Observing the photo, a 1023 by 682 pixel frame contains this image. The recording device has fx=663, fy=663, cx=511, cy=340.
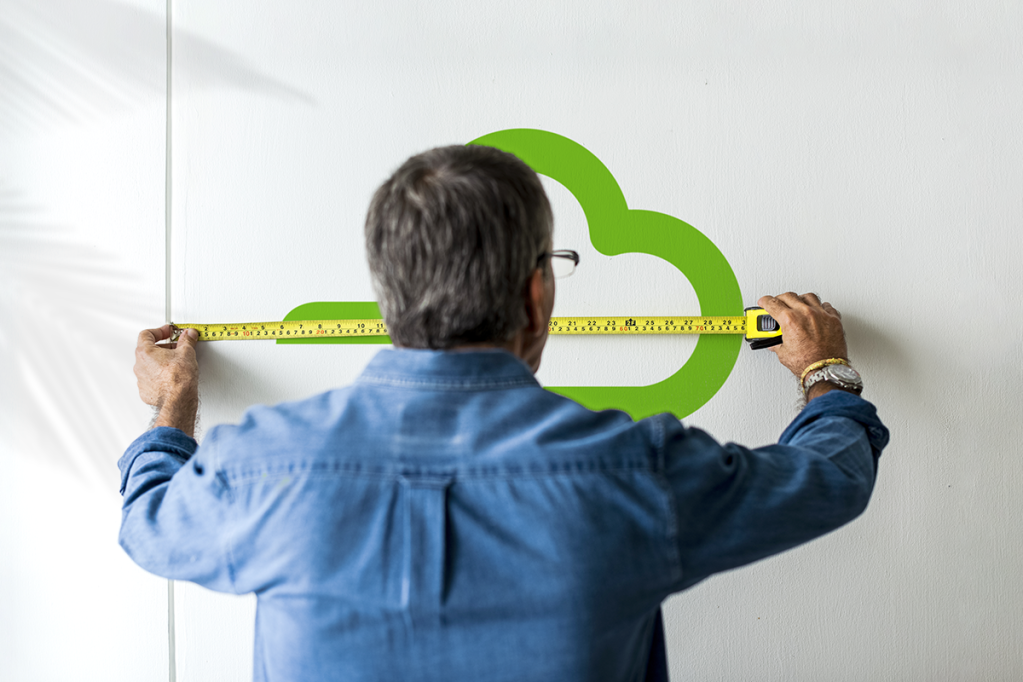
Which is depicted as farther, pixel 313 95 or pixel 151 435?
pixel 313 95

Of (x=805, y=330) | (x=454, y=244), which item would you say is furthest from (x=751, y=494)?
(x=805, y=330)

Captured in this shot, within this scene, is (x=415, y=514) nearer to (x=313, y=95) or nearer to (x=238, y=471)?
(x=238, y=471)

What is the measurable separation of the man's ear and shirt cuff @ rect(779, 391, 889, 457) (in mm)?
545

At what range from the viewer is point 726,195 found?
175 centimetres

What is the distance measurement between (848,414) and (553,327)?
73 cm

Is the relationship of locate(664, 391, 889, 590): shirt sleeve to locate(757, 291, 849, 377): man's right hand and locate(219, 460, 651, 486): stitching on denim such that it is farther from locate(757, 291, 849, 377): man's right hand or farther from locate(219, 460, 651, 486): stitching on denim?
locate(757, 291, 849, 377): man's right hand

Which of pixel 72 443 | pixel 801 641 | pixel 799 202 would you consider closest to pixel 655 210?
pixel 799 202

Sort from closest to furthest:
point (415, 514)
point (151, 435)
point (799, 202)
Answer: point (415, 514)
point (151, 435)
point (799, 202)

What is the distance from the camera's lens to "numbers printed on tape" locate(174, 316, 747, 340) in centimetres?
173

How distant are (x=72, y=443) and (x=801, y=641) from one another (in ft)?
6.70

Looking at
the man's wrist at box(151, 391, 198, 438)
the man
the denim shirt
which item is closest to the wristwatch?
the man

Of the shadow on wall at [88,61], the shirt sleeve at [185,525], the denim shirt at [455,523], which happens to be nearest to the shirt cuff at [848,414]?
the denim shirt at [455,523]

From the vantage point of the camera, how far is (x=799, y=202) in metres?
1.75

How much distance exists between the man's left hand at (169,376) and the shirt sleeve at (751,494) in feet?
3.84
